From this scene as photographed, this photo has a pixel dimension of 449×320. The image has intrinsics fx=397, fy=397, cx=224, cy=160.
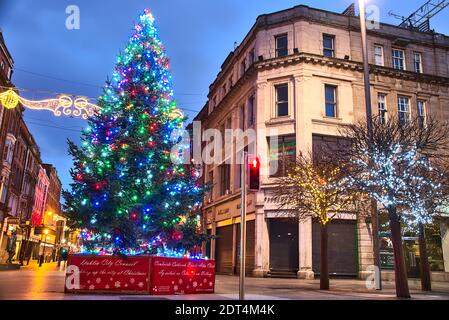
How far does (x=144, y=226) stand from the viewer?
12633mm

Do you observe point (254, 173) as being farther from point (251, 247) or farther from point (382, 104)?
point (382, 104)

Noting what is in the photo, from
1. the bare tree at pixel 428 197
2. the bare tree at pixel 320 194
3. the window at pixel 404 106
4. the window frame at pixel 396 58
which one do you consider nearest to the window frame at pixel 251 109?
the window at pixel 404 106

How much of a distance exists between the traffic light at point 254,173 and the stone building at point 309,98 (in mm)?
13556

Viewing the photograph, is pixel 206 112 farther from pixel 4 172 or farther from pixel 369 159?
pixel 369 159

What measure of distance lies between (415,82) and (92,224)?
Result: 25.5m

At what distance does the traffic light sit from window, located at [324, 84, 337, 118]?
18364 mm

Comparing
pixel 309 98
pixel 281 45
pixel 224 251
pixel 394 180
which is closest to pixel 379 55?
pixel 309 98

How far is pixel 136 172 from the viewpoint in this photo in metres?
12.7

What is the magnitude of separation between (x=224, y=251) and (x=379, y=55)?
61.1ft

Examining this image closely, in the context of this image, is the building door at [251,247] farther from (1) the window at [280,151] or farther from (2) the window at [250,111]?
(2) the window at [250,111]

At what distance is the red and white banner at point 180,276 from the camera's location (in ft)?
38.1
